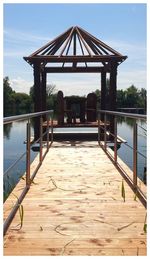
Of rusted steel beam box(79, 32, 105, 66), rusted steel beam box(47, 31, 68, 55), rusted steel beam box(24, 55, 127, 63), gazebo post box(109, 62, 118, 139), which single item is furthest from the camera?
rusted steel beam box(47, 31, 68, 55)

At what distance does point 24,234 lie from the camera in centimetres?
296

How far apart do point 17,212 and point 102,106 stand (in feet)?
33.0

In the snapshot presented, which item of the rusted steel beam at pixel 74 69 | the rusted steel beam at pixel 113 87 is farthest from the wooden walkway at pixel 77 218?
the rusted steel beam at pixel 74 69

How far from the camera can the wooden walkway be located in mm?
2717

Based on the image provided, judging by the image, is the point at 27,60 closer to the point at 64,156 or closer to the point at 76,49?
the point at 76,49

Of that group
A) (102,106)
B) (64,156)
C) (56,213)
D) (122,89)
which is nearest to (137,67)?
(122,89)

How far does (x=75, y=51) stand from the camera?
37.4 ft

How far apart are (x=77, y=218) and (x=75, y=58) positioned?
7641mm

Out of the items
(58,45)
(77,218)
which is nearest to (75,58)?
(58,45)

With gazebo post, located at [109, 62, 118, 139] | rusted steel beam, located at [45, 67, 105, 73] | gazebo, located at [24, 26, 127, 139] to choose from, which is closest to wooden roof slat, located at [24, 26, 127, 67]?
gazebo, located at [24, 26, 127, 139]

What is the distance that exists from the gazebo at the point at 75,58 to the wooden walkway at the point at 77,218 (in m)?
5.48

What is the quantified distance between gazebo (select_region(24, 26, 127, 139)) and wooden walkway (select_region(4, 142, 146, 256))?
5481 millimetres

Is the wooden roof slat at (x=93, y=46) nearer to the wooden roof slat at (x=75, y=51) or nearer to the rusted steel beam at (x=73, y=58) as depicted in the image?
the wooden roof slat at (x=75, y=51)

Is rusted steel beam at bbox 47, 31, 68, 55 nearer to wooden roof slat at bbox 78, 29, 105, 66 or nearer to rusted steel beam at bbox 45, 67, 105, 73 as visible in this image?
wooden roof slat at bbox 78, 29, 105, 66
